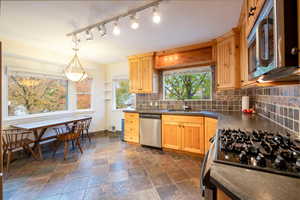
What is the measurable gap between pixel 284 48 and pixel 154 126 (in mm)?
2830

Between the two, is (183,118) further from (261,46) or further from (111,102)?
(111,102)

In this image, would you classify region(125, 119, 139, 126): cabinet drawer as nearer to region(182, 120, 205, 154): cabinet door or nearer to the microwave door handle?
region(182, 120, 205, 154): cabinet door

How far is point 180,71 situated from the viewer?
143 inches

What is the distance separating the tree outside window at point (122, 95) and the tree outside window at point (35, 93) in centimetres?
158

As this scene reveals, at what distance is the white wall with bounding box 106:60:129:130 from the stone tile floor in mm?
1847

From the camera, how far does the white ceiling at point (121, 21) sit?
175 cm

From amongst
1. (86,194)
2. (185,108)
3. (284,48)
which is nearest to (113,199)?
(86,194)

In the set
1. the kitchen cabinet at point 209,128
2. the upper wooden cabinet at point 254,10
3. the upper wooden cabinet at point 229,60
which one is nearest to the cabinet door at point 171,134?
the kitchen cabinet at point 209,128

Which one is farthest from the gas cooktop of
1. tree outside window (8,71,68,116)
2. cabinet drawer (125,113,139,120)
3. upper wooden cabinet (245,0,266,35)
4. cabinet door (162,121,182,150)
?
tree outside window (8,71,68,116)

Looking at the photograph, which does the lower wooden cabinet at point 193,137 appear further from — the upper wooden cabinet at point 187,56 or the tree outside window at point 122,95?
the tree outside window at point 122,95

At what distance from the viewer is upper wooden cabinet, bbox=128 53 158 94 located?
11.8ft

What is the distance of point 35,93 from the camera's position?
339cm

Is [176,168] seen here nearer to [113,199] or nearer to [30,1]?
[113,199]

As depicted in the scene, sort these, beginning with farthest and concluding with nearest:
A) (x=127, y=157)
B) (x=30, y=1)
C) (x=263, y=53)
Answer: (x=127, y=157) < (x=30, y=1) < (x=263, y=53)
